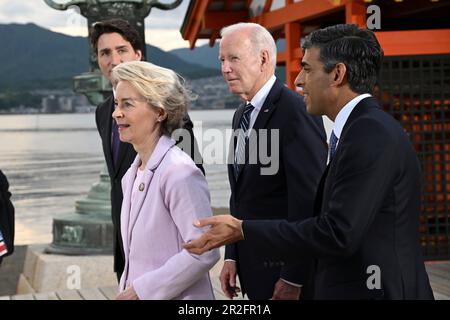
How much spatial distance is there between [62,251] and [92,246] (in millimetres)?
324

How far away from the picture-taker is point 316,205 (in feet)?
8.17

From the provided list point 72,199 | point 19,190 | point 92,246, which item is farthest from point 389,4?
point 19,190

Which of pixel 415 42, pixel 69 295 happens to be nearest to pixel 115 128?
pixel 69 295

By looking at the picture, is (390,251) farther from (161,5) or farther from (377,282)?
(161,5)

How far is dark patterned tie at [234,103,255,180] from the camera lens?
3429 mm

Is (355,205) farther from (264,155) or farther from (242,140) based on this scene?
(242,140)

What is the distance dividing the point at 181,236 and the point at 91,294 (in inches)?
167

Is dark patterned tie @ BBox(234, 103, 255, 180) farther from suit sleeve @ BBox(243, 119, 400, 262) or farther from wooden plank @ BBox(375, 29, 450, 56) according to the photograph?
wooden plank @ BBox(375, 29, 450, 56)

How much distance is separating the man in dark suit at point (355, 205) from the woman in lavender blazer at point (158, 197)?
6.8 inches

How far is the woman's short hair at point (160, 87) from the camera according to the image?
273cm

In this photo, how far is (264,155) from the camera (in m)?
3.29

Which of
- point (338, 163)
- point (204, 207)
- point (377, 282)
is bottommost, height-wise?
point (377, 282)

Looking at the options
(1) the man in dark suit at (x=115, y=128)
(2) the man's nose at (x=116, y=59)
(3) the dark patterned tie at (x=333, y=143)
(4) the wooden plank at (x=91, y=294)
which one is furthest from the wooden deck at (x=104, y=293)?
(3) the dark patterned tie at (x=333, y=143)
